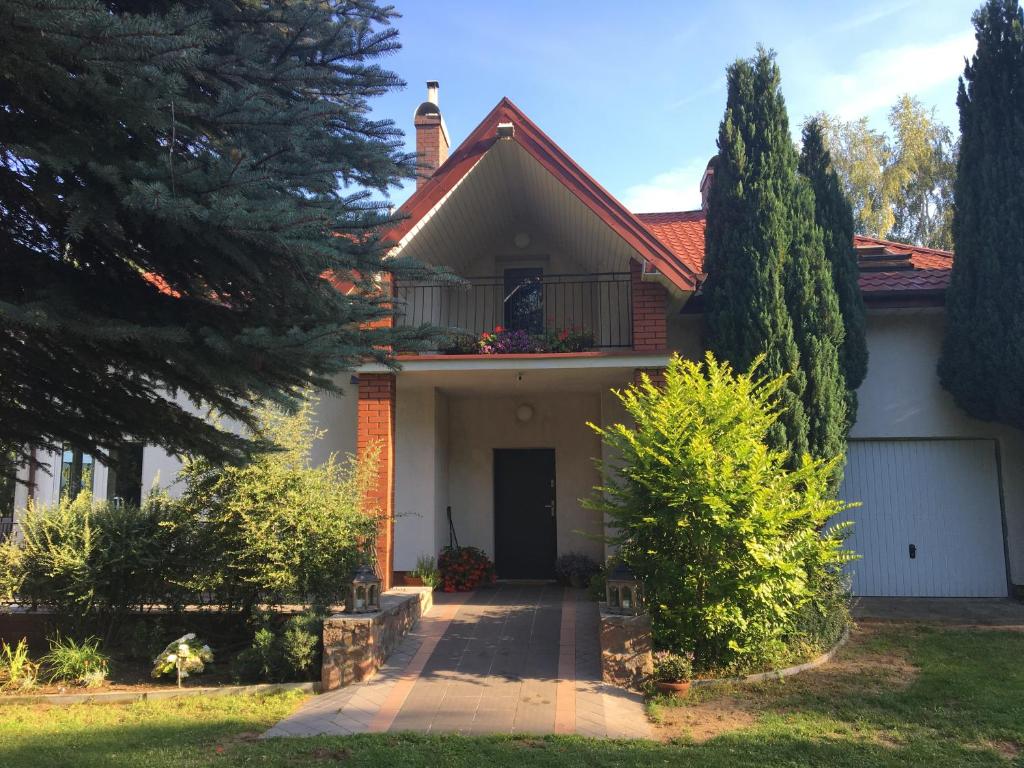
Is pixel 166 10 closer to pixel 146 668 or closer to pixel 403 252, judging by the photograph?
pixel 403 252

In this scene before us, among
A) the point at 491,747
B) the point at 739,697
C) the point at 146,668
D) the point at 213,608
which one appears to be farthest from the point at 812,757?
the point at 213,608

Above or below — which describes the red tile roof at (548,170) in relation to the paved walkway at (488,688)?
above

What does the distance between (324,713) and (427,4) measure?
5.96m

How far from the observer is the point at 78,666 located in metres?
7.11

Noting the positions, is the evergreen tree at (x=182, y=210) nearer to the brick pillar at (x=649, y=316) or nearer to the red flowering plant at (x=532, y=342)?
the red flowering plant at (x=532, y=342)

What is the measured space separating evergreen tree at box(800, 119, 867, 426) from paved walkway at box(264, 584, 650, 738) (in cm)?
478

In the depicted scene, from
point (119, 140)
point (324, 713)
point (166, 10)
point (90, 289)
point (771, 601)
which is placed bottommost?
point (324, 713)

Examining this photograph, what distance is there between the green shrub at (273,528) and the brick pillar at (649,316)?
14.4ft

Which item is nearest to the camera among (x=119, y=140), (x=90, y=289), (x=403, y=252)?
(x=119, y=140)

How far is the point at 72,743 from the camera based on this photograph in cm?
556

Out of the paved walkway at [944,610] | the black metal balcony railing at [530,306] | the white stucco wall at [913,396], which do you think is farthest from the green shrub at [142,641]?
the white stucco wall at [913,396]

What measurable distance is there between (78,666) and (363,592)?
2729 millimetres

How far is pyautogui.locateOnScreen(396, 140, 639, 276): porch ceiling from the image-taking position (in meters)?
10.2

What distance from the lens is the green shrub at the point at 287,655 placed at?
22.8 feet
